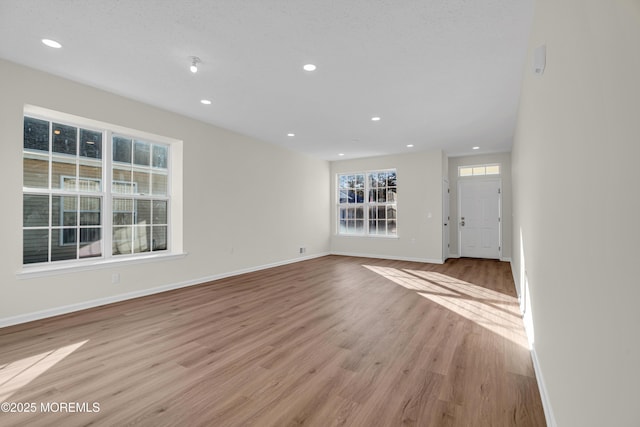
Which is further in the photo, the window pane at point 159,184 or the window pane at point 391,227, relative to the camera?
the window pane at point 391,227

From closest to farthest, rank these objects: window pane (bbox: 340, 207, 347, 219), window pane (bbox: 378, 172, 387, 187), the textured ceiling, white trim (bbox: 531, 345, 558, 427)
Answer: white trim (bbox: 531, 345, 558, 427), the textured ceiling, window pane (bbox: 378, 172, 387, 187), window pane (bbox: 340, 207, 347, 219)

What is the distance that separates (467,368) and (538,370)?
0.46m

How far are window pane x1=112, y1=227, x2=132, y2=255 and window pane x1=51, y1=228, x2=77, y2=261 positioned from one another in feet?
1.48

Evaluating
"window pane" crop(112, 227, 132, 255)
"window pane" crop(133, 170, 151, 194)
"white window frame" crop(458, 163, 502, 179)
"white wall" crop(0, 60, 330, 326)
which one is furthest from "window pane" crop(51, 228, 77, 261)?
"white window frame" crop(458, 163, 502, 179)

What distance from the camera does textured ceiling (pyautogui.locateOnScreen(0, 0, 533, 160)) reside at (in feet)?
7.65

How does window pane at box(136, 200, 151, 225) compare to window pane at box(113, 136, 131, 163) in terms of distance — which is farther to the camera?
window pane at box(136, 200, 151, 225)

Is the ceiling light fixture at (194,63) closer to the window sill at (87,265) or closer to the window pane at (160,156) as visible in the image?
the window pane at (160,156)

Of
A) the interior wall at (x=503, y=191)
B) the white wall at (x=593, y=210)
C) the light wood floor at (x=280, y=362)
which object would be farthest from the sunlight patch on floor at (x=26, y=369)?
the interior wall at (x=503, y=191)

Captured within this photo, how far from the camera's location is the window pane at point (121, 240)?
13.7ft

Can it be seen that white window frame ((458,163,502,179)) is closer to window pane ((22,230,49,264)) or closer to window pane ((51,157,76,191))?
window pane ((51,157,76,191))

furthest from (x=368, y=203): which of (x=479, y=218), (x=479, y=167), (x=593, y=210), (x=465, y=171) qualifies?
(x=593, y=210)

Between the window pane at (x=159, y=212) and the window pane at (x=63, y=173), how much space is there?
1092 millimetres

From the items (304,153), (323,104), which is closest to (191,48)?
(323,104)

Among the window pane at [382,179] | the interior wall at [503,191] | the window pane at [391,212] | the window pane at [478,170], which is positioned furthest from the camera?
the window pane at [382,179]
